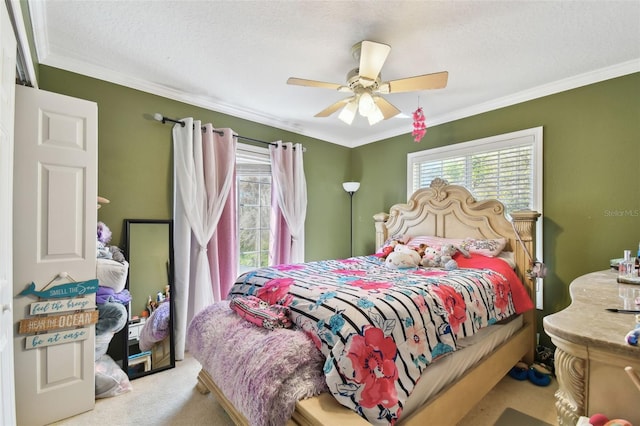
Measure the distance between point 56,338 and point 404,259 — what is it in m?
2.56

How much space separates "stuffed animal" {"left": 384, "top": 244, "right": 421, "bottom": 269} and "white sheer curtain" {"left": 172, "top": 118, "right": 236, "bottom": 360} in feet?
5.87

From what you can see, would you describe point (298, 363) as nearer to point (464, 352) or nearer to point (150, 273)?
point (464, 352)

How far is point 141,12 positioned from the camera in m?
1.72

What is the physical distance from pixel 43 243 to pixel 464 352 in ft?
8.75

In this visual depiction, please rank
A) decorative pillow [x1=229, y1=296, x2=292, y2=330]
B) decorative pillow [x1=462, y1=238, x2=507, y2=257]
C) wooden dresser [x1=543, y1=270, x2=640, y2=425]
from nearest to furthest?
wooden dresser [x1=543, y1=270, x2=640, y2=425]
decorative pillow [x1=229, y1=296, x2=292, y2=330]
decorative pillow [x1=462, y1=238, x2=507, y2=257]

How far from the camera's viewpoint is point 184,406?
191 cm

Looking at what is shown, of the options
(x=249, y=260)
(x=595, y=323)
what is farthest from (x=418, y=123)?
(x=249, y=260)

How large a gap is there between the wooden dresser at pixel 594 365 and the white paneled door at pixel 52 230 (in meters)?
2.53

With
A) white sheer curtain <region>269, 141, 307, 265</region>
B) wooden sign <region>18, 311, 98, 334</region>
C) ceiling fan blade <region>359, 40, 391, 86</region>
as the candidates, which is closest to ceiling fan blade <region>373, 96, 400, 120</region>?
ceiling fan blade <region>359, 40, 391, 86</region>

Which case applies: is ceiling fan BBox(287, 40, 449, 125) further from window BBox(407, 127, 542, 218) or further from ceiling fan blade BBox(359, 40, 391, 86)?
window BBox(407, 127, 542, 218)

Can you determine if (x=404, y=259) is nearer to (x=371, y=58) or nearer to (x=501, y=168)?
(x=501, y=168)

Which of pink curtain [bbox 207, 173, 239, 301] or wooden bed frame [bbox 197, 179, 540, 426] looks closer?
wooden bed frame [bbox 197, 179, 540, 426]

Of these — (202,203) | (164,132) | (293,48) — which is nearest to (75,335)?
(202,203)

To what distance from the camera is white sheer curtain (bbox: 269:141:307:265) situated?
11.4ft
